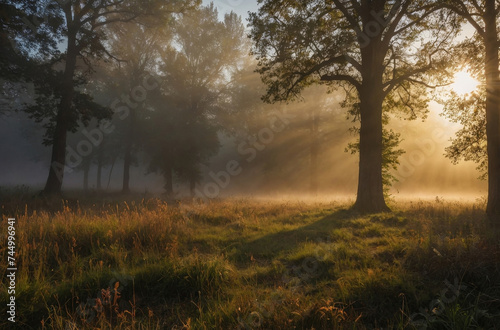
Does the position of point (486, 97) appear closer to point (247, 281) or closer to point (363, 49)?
point (363, 49)

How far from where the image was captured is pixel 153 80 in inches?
926

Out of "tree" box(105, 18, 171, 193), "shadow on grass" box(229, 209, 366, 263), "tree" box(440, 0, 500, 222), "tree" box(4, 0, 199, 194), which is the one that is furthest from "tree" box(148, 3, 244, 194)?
"tree" box(440, 0, 500, 222)

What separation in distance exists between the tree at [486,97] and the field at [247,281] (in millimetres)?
3842

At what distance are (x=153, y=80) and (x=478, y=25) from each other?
21.6 metres

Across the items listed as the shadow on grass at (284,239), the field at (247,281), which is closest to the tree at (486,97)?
the field at (247,281)

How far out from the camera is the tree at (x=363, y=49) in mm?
10898

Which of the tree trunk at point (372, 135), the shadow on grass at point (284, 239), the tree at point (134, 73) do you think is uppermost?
the tree at point (134, 73)

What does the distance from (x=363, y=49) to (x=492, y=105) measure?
4.91 metres

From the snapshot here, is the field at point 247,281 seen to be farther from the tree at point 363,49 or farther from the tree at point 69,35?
the tree at point 69,35

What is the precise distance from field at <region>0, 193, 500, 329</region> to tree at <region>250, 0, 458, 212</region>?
15.8ft

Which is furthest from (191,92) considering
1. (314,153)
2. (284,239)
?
(284,239)

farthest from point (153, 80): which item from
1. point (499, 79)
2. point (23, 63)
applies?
point (499, 79)

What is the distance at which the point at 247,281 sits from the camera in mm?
4078

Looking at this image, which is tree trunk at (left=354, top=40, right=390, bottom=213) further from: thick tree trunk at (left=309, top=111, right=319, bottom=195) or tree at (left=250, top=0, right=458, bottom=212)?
thick tree trunk at (left=309, top=111, right=319, bottom=195)
